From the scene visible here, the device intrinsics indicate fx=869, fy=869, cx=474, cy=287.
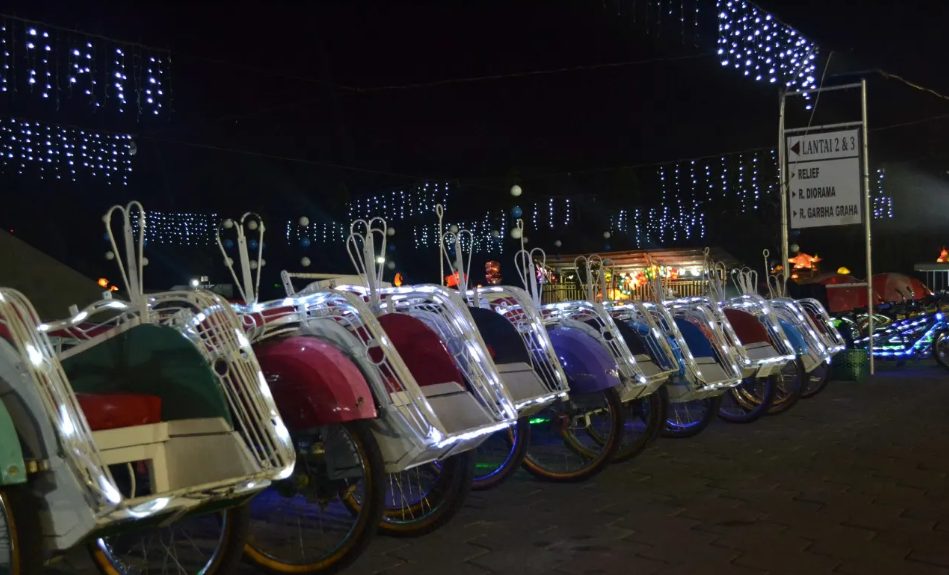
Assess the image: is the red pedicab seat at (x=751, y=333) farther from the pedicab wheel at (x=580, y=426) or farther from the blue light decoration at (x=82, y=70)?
the blue light decoration at (x=82, y=70)

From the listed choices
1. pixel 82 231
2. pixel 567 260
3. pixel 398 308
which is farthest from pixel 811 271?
pixel 398 308

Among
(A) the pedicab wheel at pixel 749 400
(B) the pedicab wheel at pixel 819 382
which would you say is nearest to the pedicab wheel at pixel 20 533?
(A) the pedicab wheel at pixel 749 400

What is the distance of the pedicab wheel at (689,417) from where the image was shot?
7449mm

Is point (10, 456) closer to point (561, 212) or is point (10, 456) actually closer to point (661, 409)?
point (661, 409)

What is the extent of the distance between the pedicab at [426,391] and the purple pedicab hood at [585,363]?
126 cm

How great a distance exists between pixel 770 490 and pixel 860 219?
7.57 meters

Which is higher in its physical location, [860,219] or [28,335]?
[860,219]

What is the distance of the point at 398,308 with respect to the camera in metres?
5.08

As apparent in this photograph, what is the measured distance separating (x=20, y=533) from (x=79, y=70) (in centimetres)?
750

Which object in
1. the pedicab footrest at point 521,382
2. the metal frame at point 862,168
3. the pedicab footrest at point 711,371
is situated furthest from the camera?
the metal frame at point 862,168

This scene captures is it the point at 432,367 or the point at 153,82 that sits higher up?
the point at 153,82

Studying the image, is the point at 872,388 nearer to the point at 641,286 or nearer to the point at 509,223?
the point at 641,286

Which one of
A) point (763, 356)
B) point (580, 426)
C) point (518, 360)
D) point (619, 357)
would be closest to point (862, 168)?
point (763, 356)

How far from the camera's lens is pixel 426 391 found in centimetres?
436
